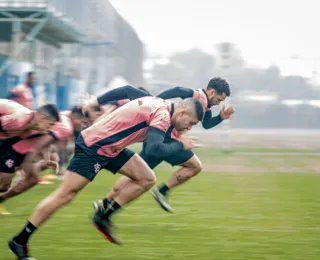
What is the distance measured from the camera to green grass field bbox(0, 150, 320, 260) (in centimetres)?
715

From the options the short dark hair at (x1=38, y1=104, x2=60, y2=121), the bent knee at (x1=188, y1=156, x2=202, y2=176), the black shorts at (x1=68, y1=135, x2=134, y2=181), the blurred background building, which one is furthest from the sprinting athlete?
the blurred background building

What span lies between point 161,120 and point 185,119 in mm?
260

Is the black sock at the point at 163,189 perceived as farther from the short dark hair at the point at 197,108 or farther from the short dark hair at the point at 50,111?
the short dark hair at the point at 197,108

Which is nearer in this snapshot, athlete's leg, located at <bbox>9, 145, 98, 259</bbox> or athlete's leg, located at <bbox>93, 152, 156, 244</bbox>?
athlete's leg, located at <bbox>9, 145, 98, 259</bbox>

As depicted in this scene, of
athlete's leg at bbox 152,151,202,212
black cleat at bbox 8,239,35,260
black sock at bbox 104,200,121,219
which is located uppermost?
black cleat at bbox 8,239,35,260

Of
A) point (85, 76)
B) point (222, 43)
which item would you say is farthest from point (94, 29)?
point (222, 43)

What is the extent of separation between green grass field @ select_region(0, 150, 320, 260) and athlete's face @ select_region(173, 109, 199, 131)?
1.18 metres

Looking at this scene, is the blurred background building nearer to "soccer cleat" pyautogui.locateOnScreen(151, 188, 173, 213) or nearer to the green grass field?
the green grass field

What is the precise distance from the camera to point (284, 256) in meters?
7.00

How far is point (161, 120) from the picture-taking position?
22.8 ft

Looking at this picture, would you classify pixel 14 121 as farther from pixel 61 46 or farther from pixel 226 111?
pixel 61 46

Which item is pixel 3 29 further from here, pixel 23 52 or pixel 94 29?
pixel 94 29

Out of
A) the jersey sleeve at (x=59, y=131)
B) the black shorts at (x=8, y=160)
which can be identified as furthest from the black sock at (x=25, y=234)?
the jersey sleeve at (x=59, y=131)

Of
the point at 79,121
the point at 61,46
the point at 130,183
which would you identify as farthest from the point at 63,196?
the point at 61,46
